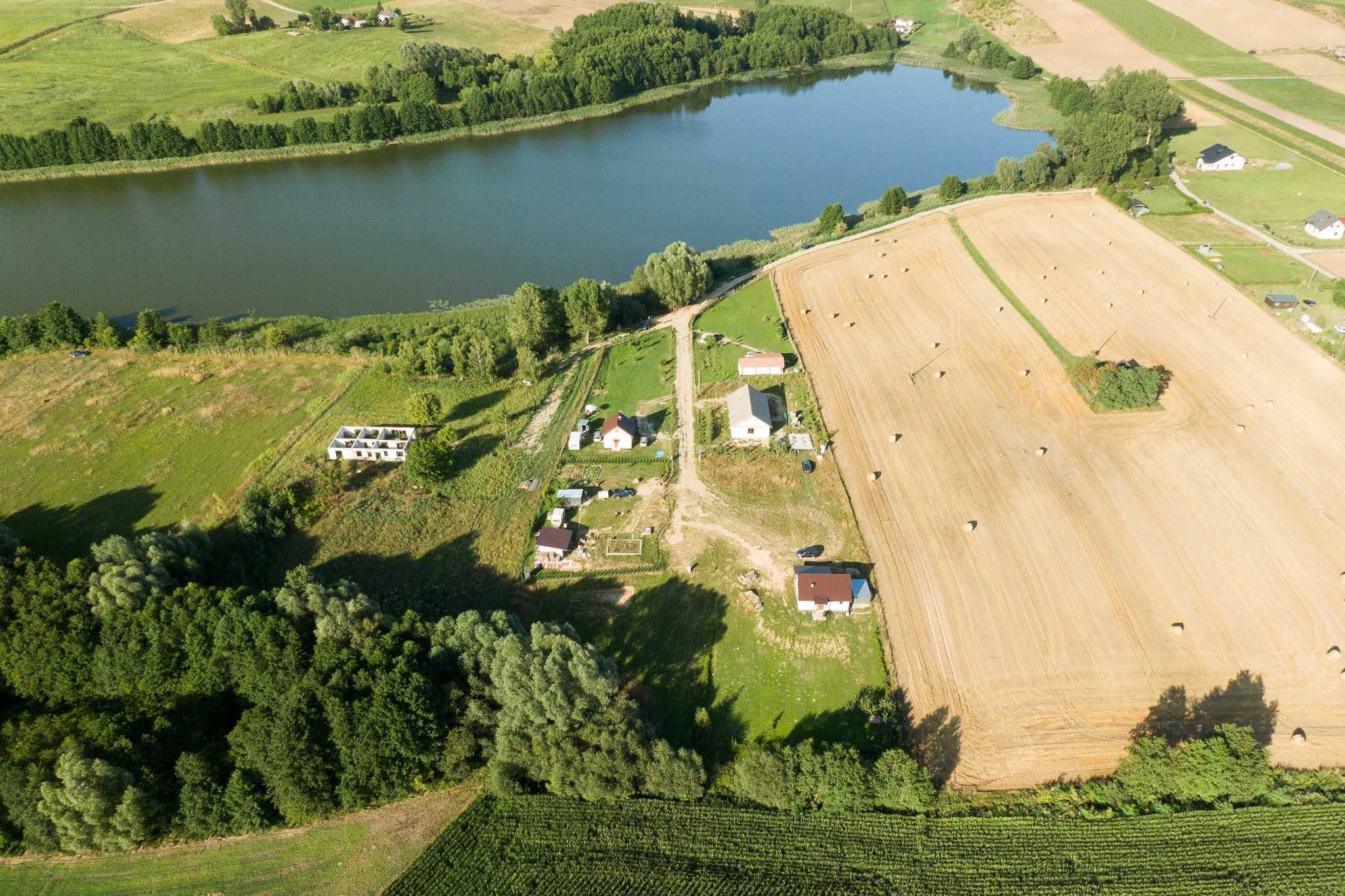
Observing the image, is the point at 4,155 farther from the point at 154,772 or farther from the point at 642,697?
the point at 642,697

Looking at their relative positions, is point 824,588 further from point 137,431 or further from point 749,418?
point 137,431

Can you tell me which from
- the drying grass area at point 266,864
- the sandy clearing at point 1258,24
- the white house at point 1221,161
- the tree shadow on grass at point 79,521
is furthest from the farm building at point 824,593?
the sandy clearing at point 1258,24

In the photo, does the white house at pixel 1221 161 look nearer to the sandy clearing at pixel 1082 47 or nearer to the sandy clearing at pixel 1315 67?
the sandy clearing at pixel 1082 47

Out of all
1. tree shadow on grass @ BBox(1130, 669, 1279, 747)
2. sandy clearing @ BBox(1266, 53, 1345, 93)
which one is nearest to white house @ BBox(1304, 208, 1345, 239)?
tree shadow on grass @ BBox(1130, 669, 1279, 747)

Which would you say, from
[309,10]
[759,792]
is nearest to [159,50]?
[309,10]

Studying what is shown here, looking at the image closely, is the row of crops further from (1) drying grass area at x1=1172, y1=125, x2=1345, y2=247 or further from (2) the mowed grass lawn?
(1) drying grass area at x1=1172, y1=125, x2=1345, y2=247

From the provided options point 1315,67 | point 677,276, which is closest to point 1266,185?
point 1315,67

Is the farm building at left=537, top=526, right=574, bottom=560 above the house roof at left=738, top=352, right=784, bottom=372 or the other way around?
the other way around
